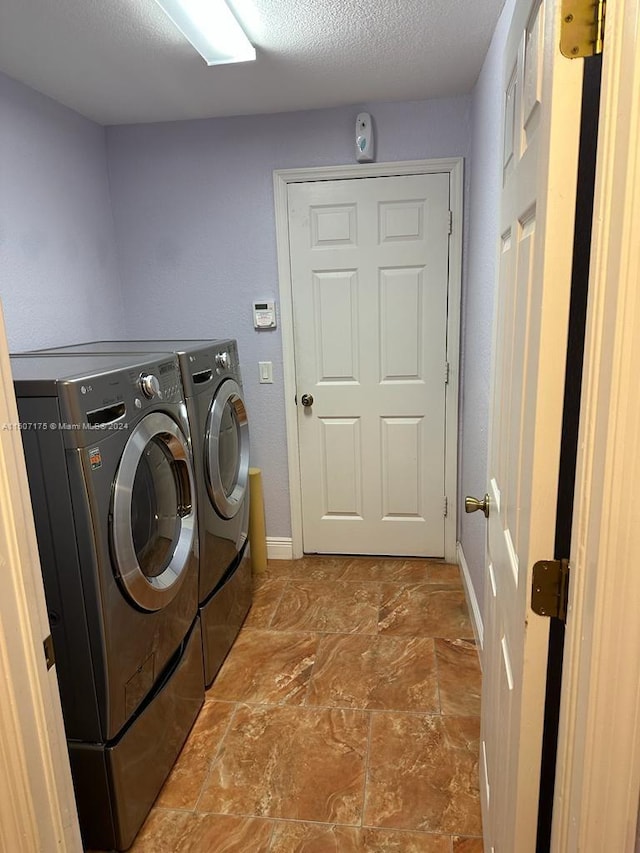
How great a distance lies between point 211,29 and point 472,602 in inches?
95.8

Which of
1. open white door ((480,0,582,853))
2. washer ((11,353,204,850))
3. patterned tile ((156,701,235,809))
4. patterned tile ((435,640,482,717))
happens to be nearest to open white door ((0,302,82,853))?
washer ((11,353,204,850))

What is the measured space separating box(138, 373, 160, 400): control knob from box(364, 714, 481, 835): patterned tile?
4.43 feet

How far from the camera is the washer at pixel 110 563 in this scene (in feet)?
4.52

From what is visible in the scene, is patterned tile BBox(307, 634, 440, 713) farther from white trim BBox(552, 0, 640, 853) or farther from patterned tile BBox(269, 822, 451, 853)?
white trim BBox(552, 0, 640, 853)

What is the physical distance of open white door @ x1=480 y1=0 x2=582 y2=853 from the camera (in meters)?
0.70

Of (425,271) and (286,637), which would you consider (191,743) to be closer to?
(286,637)

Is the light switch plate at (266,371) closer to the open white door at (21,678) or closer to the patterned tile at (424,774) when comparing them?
the patterned tile at (424,774)

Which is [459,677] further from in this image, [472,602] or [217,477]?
[217,477]

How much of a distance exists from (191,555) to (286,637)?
0.82 meters

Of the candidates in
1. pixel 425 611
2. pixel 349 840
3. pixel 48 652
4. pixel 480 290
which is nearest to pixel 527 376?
pixel 48 652

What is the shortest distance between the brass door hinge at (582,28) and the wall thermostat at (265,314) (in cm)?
240

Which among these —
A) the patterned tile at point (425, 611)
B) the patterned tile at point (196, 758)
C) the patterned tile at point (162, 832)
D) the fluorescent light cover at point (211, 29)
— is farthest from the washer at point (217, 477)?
the fluorescent light cover at point (211, 29)

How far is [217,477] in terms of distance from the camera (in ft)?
7.43

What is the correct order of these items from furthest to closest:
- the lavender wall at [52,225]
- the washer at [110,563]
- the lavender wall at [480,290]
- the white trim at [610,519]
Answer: the lavender wall at [52,225] < the lavender wall at [480,290] < the washer at [110,563] < the white trim at [610,519]
